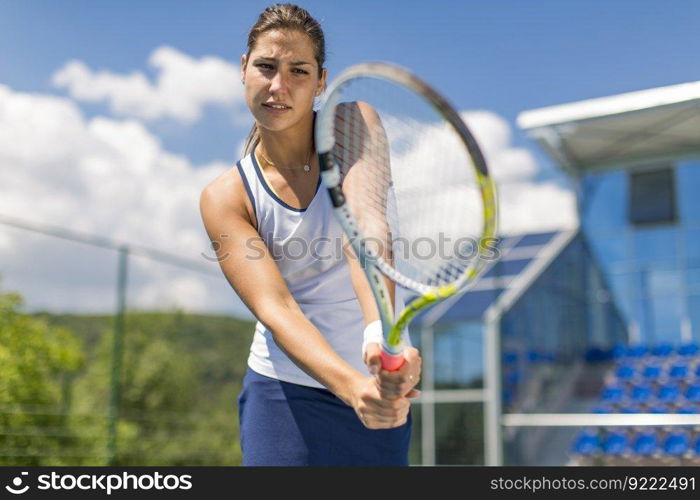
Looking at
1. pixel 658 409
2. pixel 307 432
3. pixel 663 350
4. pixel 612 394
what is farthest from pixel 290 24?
pixel 663 350

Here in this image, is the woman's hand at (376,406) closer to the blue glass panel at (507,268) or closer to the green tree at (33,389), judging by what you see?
the green tree at (33,389)

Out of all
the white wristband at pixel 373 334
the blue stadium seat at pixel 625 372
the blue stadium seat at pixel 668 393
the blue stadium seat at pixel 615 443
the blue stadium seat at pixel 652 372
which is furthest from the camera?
the blue stadium seat at pixel 625 372

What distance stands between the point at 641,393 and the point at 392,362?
9698 millimetres

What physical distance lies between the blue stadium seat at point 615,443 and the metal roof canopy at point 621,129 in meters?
4.07

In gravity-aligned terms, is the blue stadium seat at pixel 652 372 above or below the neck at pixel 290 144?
above

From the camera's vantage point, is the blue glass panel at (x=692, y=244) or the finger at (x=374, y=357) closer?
the finger at (x=374, y=357)

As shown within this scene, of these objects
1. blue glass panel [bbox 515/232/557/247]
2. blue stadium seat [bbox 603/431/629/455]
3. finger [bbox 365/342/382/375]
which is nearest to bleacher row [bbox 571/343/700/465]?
blue stadium seat [bbox 603/431/629/455]

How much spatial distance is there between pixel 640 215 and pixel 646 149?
1205 mm

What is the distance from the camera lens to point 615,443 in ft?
30.3

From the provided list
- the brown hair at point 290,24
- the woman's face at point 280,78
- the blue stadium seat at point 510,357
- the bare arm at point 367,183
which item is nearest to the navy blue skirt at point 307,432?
the bare arm at point 367,183

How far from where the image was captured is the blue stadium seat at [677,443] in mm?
8906

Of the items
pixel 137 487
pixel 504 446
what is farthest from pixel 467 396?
pixel 137 487

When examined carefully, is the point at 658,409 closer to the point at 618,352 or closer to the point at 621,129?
the point at 618,352

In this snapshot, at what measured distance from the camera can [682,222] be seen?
12.6 m
